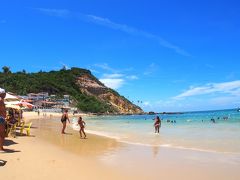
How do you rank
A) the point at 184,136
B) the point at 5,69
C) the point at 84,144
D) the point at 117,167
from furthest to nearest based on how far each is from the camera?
the point at 5,69 → the point at 184,136 → the point at 84,144 → the point at 117,167

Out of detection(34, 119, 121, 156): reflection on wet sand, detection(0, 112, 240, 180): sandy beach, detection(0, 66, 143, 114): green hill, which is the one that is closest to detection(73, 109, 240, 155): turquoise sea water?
detection(34, 119, 121, 156): reflection on wet sand

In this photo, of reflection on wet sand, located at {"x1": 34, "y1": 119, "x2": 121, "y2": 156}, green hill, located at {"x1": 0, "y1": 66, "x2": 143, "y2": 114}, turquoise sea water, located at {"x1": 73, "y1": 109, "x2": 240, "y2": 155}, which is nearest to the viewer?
reflection on wet sand, located at {"x1": 34, "y1": 119, "x2": 121, "y2": 156}

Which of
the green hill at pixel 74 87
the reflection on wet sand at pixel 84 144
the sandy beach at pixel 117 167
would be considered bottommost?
the sandy beach at pixel 117 167

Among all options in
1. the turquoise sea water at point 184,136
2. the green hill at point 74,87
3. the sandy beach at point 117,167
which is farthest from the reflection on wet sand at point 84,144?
the green hill at point 74,87

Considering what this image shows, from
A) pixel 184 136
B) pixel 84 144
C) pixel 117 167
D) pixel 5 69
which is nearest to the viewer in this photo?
pixel 117 167

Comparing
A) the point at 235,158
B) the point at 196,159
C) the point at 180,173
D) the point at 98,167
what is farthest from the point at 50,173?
the point at 235,158

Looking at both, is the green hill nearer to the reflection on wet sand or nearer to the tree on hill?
the tree on hill

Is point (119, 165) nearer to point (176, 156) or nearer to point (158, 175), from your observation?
point (158, 175)

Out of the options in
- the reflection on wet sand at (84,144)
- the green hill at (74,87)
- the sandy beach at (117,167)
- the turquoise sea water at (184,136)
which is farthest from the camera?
the green hill at (74,87)

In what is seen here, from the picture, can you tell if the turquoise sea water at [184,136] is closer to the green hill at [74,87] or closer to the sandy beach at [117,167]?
the sandy beach at [117,167]

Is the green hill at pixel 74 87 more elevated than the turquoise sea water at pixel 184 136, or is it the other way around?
the green hill at pixel 74 87

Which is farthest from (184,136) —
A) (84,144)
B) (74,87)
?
(74,87)

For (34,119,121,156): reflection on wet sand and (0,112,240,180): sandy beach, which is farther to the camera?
(34,119,121,156): reflection on wet sand

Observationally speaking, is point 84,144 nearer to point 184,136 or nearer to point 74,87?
point 184,136
